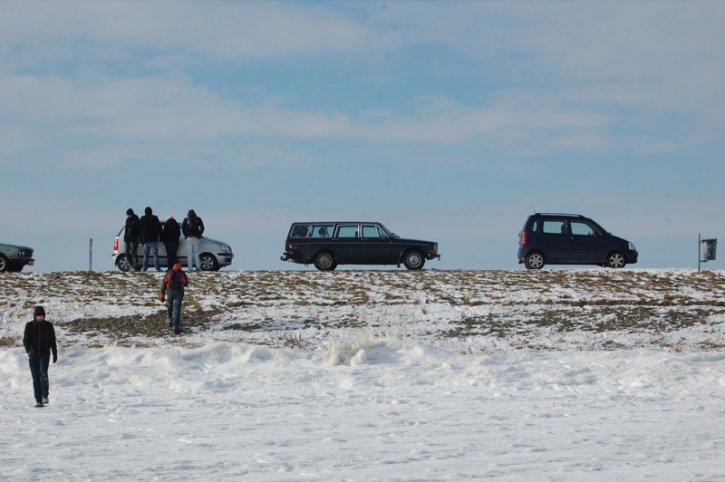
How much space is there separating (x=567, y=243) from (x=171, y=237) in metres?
12.3

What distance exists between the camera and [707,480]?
8.44m

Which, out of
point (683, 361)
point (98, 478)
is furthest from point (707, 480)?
point (683, 361)

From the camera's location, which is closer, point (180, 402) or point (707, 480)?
point (707, 480)

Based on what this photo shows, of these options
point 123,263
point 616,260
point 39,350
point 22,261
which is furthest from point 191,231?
point 39,350

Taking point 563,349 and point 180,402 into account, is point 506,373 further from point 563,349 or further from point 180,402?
point 180,402

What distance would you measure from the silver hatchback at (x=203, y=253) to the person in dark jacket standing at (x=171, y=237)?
149 centimetres

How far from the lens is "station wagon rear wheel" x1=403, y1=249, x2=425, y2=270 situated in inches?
1273

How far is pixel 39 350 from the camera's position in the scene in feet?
47.5

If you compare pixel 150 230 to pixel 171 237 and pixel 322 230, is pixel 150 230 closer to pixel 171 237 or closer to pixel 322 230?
pixel 171 237

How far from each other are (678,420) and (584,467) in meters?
3.53

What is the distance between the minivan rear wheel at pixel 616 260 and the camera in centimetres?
3222

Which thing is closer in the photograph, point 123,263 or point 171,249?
point 171,249

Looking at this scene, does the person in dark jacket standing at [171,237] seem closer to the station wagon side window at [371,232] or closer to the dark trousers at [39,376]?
the station wagon side window at [371,232]

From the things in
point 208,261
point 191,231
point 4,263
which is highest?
point 191,231
